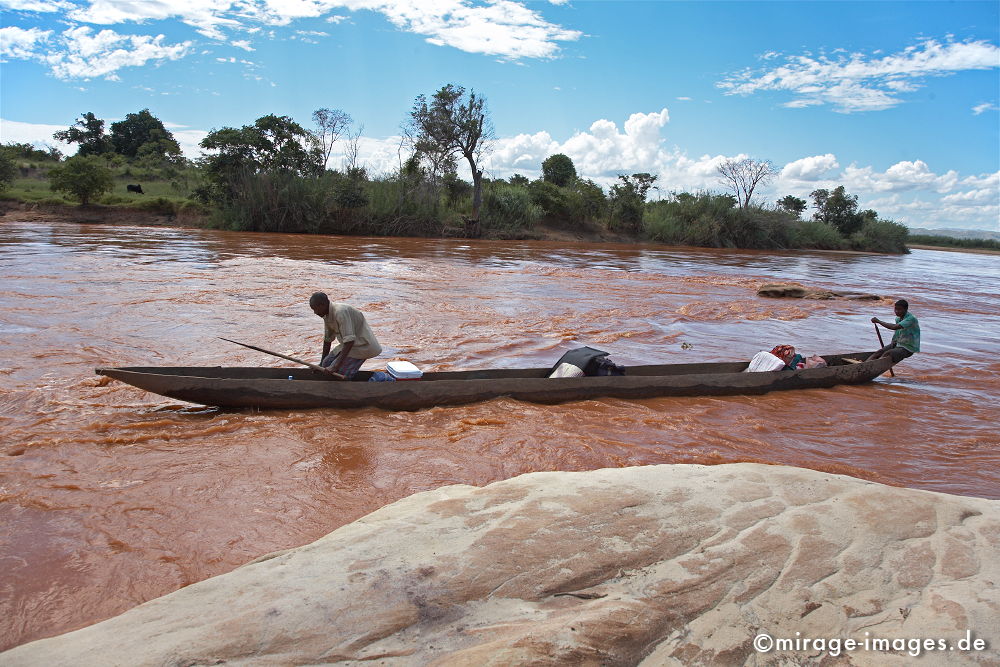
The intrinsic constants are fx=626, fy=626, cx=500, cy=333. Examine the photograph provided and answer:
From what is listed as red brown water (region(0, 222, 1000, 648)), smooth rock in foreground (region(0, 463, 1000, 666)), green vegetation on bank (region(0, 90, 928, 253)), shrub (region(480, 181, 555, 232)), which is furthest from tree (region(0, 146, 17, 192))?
smooth rock in foreground (region(0, 463, 1000, 666))

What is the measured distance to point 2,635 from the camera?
8.64 feet

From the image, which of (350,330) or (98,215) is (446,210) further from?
(350,330)

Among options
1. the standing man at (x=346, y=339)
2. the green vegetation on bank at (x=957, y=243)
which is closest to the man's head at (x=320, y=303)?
the standing man at (x=346, y=339)

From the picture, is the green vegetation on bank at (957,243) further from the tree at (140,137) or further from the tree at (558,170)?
the tree at (140,137)

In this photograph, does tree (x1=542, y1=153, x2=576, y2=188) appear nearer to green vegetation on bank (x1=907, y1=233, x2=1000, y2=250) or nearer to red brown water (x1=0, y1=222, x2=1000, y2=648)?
red brown water (x1=0, y1=222, x2=1000, y2=648)

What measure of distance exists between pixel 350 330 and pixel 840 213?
4403 centimetres

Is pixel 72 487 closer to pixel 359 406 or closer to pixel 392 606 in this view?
pixel 359 406

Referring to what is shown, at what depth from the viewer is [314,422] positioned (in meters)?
5.18

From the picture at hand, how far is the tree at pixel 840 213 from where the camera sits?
1629 inches

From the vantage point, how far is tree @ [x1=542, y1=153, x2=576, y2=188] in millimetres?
39375

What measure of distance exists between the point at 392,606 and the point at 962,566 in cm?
224

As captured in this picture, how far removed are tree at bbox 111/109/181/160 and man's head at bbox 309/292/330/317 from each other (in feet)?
120

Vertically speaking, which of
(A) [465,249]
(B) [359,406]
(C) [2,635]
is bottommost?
(C) [2,635]

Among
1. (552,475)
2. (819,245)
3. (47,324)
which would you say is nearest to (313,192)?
(47,324)
